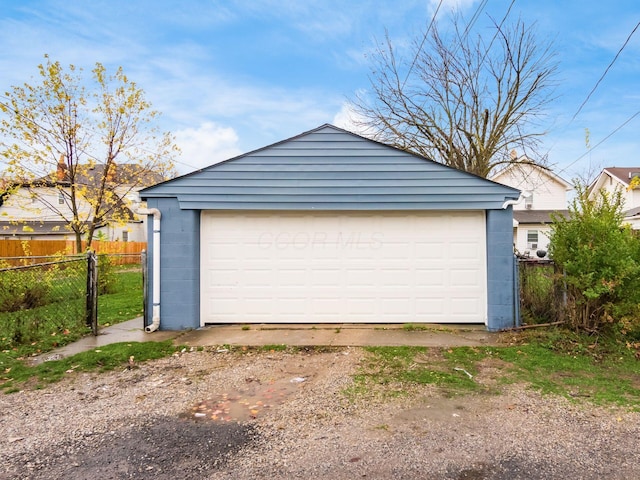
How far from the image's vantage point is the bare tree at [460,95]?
52.4 feet

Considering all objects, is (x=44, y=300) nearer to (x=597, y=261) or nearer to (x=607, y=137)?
(x=597, y=261)

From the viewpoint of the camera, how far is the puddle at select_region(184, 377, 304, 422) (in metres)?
3.58

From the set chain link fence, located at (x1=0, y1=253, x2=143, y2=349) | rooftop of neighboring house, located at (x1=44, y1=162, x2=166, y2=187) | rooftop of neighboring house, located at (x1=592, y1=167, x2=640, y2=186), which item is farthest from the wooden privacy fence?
rooftop of neighboring house, located at (x1=592, y1=167, x2=640, y2=186)

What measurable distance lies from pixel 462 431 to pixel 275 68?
12.9 metres

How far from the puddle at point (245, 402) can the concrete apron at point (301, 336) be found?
158cm

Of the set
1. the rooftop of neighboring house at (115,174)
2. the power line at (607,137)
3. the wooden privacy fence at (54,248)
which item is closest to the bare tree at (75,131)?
the rooftop of neighboring house at (115,174)

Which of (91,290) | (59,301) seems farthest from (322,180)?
(59,301)

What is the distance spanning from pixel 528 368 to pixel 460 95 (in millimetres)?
14538

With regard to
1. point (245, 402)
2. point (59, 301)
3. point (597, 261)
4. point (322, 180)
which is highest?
point (322, 180)

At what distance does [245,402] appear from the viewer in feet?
12.8

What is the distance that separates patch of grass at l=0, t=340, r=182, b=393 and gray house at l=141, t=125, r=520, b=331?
1150 mm

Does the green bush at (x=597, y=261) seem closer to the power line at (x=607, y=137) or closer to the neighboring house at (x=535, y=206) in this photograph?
the power line at (x=607, y=137)

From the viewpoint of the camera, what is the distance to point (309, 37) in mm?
10820

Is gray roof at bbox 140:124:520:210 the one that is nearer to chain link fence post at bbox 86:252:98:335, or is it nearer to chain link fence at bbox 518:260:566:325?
chain link fence post at bbox 86:252:98:335
